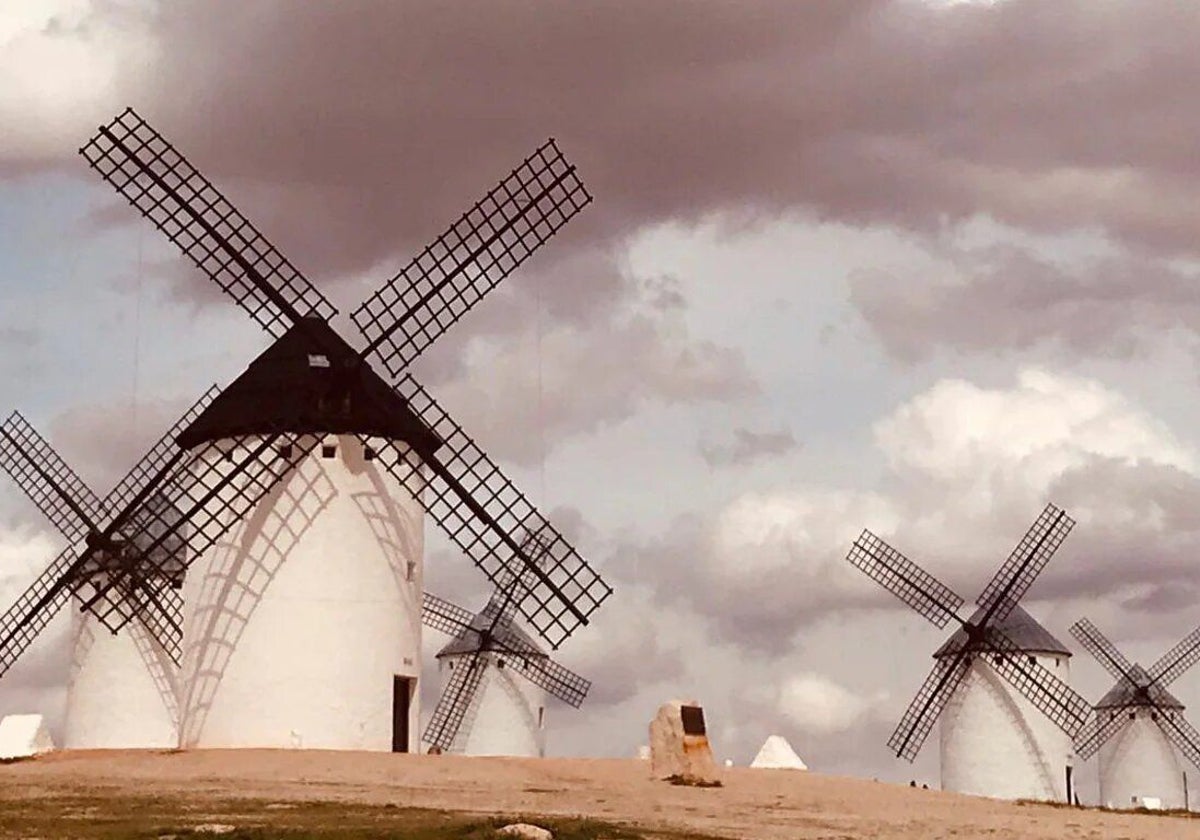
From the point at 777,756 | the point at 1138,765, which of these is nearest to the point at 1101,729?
the point at 1138,765

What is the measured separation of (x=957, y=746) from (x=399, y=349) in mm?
27497

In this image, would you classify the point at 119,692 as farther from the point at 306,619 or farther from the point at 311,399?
the point at 311,399

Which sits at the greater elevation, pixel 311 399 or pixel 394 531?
pixel 311 399

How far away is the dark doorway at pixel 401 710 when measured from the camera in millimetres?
35875

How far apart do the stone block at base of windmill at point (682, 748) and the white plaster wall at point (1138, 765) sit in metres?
39.0

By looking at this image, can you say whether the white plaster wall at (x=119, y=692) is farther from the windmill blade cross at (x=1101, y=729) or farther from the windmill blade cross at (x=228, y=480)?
the windmill blade cross at (x=1101, y=729)

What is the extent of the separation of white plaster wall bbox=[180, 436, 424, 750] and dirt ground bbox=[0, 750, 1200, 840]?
1.42 metres

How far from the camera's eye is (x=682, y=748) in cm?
2970

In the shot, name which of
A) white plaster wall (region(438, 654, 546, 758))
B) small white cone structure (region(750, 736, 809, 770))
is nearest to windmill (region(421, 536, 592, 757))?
white plaster wall (region(438, 654, 546, 758))

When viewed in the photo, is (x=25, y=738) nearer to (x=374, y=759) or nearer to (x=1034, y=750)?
(x=374, y=759)

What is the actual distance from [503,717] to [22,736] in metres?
24.1

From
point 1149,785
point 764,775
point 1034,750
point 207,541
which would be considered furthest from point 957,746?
point 207,541

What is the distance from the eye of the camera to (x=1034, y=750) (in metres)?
55.0

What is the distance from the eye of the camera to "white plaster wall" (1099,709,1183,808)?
65.1m
